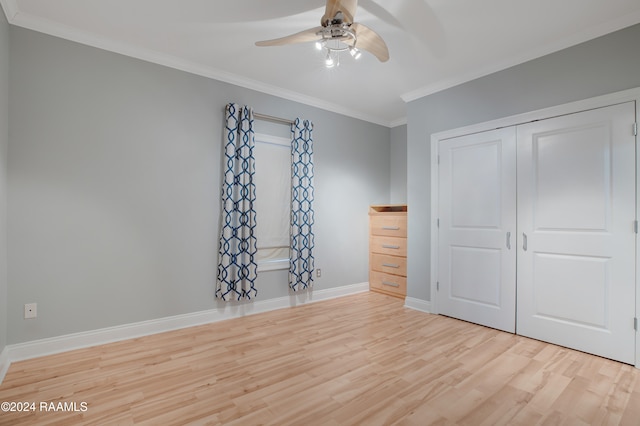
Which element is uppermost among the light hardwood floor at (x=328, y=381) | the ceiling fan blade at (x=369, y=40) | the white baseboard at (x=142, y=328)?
the ceiling fan blade at (x=369, y=40)

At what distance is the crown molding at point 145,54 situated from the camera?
97.1 inches

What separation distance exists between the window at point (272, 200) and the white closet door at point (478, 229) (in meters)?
1.87

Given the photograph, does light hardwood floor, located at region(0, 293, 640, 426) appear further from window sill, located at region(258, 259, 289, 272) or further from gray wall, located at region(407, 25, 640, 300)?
gray wall, located at region(407, 25, 640, 300)

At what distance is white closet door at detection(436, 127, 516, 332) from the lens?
3.13 m

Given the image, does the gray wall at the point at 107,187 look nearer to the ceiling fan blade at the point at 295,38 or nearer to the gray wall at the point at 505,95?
the ceiling fan blade at the point at 295,38

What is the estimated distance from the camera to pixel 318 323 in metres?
3.34

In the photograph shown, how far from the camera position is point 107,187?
2797 mm

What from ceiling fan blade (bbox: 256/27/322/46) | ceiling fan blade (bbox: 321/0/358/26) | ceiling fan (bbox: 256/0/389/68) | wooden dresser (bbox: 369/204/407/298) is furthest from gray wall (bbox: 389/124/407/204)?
ceiling fan blade (bbox: 321/0/358/26)

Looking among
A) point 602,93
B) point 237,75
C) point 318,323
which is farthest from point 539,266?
point 237,75

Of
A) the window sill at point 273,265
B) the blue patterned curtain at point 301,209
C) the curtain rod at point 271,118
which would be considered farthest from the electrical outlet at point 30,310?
the curtain rod at point 271,118

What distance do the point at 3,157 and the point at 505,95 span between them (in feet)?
14.3

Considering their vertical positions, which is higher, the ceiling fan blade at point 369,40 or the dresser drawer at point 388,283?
the ceiling fan blade at point 369,40

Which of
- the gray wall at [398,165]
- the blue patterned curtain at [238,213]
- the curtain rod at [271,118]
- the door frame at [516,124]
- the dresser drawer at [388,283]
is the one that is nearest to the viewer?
the door frame at [516,124]

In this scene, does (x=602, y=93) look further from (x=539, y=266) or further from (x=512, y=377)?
(x=512, y=377)
